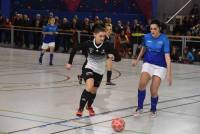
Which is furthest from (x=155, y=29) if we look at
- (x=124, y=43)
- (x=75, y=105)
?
(x=124, y=43)

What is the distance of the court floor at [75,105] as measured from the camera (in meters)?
8.55

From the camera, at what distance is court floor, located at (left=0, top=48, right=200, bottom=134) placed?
8.55 meters

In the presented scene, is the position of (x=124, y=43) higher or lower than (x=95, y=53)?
lower

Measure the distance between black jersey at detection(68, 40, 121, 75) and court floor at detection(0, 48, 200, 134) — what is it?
101 centimetres

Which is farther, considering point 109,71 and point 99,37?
point 109,71

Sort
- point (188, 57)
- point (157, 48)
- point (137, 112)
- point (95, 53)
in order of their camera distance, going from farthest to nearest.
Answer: point (188, 57)
point (137, 112)
point (157, 48)
point (95, 53)

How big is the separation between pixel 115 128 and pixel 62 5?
27.5 meters

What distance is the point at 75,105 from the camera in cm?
1083

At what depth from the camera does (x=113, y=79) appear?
653 inches

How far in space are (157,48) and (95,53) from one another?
4.20 feet

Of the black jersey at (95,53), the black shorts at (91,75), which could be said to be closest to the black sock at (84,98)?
the black shorts at (91,75)

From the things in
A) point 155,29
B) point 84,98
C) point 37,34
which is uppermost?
point 155,29

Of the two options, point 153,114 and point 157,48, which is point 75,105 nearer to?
point 153,114

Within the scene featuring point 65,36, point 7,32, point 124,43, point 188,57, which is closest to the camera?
point 188,57
